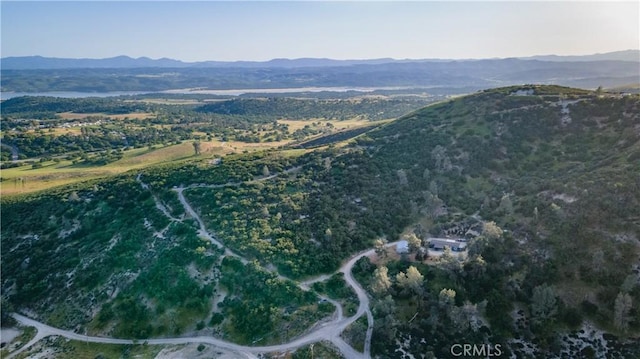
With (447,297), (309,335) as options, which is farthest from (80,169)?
(447,297)

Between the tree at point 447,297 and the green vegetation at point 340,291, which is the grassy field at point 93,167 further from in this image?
the tree at point 447,297

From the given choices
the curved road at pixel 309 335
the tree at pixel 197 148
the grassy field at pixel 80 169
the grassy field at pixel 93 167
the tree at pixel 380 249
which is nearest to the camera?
the curved road at pixel 309 335

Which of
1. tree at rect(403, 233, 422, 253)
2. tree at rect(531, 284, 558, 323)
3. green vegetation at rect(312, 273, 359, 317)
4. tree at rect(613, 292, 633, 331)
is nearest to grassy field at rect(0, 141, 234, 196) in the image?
green vegetation at rect(312, 273, 359, 317)

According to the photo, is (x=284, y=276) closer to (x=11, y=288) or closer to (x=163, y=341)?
(x=163, y=341)

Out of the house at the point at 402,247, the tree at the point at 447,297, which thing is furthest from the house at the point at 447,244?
the tree at the point at 447,297

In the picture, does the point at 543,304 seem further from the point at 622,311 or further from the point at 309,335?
the point at 309,335

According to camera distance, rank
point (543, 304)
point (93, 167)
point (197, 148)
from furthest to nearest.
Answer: point (197, 148) → point (93, 167) → point (543, 304)

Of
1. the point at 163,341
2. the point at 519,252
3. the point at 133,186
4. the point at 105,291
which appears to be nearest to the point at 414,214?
the point at 519,252
